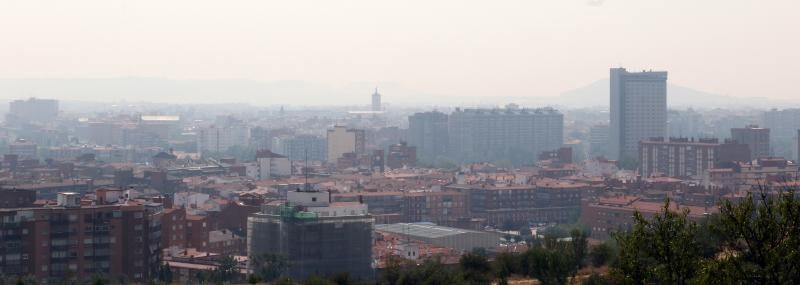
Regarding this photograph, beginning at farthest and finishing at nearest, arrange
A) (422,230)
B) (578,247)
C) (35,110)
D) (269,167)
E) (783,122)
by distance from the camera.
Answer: (35,110)
(783,122)
(269,167)
(422,230)
(578,247)

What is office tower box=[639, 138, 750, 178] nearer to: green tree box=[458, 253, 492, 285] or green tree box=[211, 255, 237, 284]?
green tree box=[211, 255, 237, 284]

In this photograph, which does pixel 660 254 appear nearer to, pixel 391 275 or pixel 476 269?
pixel 391 275

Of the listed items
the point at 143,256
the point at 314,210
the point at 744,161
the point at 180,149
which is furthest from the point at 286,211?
the point at 180,149

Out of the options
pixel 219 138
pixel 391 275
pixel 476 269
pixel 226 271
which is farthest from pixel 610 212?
pixel 219 138

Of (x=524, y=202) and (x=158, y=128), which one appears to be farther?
(x=158, y=128)

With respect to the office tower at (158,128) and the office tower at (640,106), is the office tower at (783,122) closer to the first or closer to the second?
the office tower at (640,106)

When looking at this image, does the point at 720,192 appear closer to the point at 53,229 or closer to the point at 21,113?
the point at 53,229

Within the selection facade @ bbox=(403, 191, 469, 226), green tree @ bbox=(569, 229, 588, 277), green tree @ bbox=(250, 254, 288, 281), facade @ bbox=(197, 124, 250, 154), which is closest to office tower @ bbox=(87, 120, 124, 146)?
facade @ bbox=(197, 124, 250, 154)
